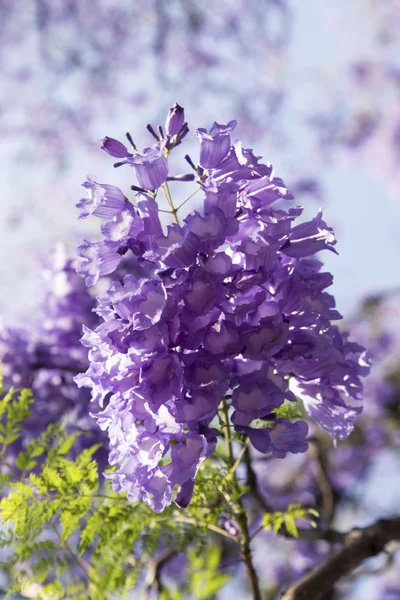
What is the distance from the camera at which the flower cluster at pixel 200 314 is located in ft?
2.26

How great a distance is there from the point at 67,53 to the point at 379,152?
108 inches

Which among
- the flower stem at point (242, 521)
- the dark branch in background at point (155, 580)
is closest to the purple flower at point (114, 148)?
the flower stem at point (242, 521)

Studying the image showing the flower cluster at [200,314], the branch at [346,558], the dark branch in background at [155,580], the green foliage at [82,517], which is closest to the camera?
the flower cluster at [200,314]

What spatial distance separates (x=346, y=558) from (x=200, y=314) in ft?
2.26

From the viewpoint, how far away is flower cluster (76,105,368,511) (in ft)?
2.26

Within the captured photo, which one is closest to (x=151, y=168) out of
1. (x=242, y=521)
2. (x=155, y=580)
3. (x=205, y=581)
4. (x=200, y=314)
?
(x=200, y=314)

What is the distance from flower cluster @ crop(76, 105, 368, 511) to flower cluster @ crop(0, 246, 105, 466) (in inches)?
26.7

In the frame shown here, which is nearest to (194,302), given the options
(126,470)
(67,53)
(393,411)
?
(126,470)

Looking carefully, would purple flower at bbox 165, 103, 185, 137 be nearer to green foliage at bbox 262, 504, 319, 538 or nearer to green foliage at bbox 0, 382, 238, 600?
green foliage at bbox 0, 382, 238, 600

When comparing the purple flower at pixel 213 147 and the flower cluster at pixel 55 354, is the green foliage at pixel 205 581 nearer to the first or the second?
the flower cluster at pixel 55 354

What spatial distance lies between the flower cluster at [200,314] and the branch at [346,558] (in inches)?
17.8

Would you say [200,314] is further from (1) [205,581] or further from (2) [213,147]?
(1) [205,581]

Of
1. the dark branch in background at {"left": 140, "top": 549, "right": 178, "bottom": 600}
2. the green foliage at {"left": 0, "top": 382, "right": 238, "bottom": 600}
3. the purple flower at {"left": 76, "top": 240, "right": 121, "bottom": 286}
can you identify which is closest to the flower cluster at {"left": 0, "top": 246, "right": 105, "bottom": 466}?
the dark branch in background at {"left": 140, "top": 549, "right": 178, "bottom": 600}

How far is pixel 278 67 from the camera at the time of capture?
5.52m
